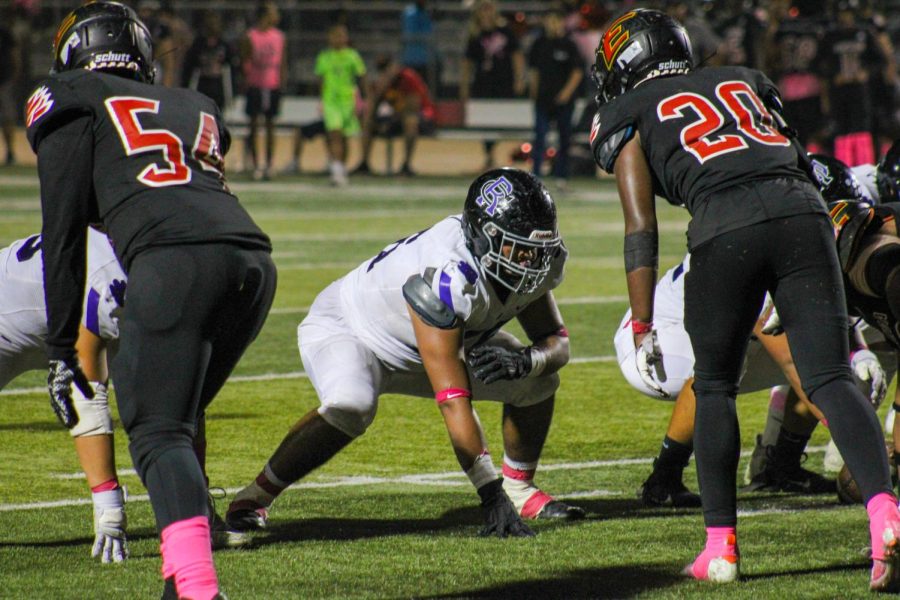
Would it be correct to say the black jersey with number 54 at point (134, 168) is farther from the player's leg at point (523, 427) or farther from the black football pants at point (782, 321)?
the player's leg at point (523, 427)

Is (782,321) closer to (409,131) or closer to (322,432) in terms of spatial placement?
(322,432)

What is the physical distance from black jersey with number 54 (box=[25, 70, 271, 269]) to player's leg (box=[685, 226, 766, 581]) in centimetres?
118

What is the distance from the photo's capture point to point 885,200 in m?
5.79

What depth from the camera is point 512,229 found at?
15.6 feet

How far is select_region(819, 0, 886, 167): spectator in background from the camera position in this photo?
16.0 metres

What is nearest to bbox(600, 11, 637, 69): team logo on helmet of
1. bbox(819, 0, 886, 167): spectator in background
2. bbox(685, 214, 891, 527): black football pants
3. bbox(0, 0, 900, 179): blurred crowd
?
bbox(685, 214, 891, 527): black football pants

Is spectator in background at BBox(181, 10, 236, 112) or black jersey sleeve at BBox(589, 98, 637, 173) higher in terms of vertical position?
black jersey sleeve at BBox(589, 98, 637, 173)

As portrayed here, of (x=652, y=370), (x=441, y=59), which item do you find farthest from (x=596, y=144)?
(x=441, y=59)

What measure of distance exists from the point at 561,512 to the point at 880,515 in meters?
1.34

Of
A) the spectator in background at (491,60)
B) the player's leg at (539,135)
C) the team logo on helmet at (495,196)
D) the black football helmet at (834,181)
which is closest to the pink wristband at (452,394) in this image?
the team logo on helmet at (495,196)

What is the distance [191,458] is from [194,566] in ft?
0.83

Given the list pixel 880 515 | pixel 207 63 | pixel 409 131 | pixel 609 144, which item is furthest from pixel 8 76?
pixel 880 515

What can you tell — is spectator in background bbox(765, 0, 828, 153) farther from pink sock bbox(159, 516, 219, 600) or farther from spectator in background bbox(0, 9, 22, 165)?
pink sock bbox(159, 516, 219, 600)

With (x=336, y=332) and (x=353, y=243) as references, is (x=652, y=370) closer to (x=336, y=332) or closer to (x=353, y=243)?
(x=336, y=332)
